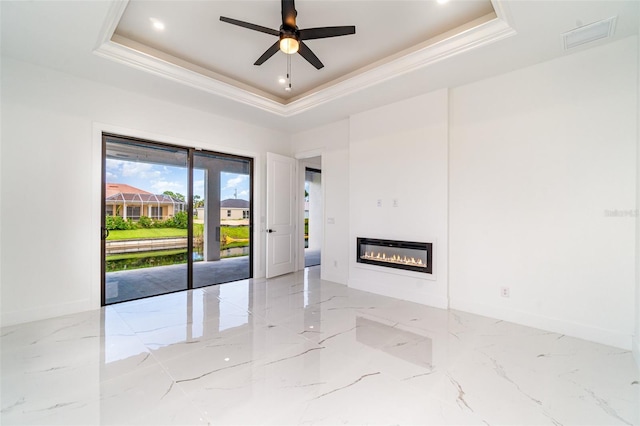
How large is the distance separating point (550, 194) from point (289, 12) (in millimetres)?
3152

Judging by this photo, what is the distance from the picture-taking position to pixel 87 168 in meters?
3.49

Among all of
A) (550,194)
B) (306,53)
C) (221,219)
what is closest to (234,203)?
(221,219)

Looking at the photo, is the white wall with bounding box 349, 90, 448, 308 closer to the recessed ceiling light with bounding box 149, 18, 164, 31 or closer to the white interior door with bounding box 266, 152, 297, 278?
the white interior door with bounding box 266, 152, 297, 278

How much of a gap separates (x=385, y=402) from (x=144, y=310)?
3102 mm

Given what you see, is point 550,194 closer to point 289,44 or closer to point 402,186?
point 402,186

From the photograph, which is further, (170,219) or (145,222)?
(170,219)

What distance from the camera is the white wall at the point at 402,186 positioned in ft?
12.1

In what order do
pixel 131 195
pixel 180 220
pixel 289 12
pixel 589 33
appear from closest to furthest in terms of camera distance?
1. pixel 289 12
2. pixel 589 33
3. pixel 131 195
4. pixel 180 220

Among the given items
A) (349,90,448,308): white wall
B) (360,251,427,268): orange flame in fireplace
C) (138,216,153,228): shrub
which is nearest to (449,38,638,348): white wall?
(349,90,448,308): white wall

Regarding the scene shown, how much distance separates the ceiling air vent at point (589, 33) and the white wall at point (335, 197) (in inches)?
114

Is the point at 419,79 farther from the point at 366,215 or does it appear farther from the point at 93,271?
the point at 93,271

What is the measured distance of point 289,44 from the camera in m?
2.50

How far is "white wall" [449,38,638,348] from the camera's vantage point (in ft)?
8.71

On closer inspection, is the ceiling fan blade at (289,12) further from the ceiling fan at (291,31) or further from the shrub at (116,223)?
the shrub at (116,223)
